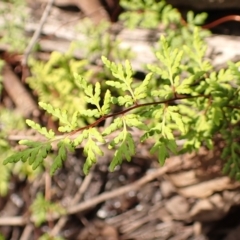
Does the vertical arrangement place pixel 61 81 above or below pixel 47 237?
above

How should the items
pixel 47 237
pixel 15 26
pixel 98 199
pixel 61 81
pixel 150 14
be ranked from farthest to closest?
pixel 98 199 < pixel 47 237 < pixel 15 26 < pixel 61 81 < pixel 150 14

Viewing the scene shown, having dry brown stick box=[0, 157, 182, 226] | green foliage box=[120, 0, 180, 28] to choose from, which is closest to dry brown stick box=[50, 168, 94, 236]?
dry brown stick box=[0, 157, 182, 226]

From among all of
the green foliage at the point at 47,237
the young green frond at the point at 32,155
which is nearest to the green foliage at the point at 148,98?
the young green frond at the point at 32,155

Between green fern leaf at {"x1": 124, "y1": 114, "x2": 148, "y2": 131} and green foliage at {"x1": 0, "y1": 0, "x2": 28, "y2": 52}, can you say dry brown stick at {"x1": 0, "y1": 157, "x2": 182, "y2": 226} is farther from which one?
green fern leaf at {"x1": 124, "y1": 114, "x2": 148, "y2": 131}

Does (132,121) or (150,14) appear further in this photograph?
(150,14)

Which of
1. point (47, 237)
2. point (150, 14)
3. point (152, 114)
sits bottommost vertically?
point (47, 237)

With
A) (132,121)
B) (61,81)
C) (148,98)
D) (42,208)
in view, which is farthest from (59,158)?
(42,208)

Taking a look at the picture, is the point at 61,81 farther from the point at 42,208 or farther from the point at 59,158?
the point at 59,158
